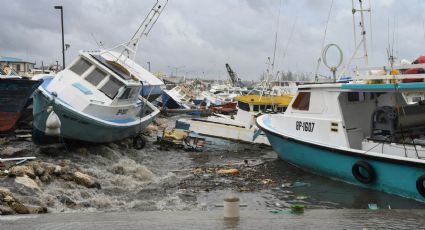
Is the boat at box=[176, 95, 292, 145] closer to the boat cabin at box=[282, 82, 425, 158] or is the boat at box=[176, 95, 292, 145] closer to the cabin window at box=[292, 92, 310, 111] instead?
the cabin window at box=[292, 92, 310, 111]

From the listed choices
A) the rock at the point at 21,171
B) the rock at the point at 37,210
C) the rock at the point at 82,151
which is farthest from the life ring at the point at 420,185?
the rock at the point at 82,151

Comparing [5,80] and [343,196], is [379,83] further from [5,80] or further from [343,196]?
[5,80]

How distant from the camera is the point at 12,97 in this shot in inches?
664

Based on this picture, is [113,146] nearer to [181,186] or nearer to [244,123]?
[181,186]

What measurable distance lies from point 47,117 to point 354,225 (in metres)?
10.5

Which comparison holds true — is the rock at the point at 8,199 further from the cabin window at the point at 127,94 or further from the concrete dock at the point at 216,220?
the cabin window at the point at 127,94

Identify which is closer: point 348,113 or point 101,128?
point 348,113

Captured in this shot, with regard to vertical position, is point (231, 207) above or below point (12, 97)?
below

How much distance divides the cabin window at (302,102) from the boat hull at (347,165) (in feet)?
3.32

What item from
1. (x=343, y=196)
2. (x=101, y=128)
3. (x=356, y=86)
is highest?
(x=356, y=86)

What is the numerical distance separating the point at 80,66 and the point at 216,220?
473 inches

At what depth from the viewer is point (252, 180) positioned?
13.2m

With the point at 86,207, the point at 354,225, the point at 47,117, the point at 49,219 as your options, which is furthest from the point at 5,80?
the point at 354,225

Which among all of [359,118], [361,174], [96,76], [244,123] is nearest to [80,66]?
[96,76]
